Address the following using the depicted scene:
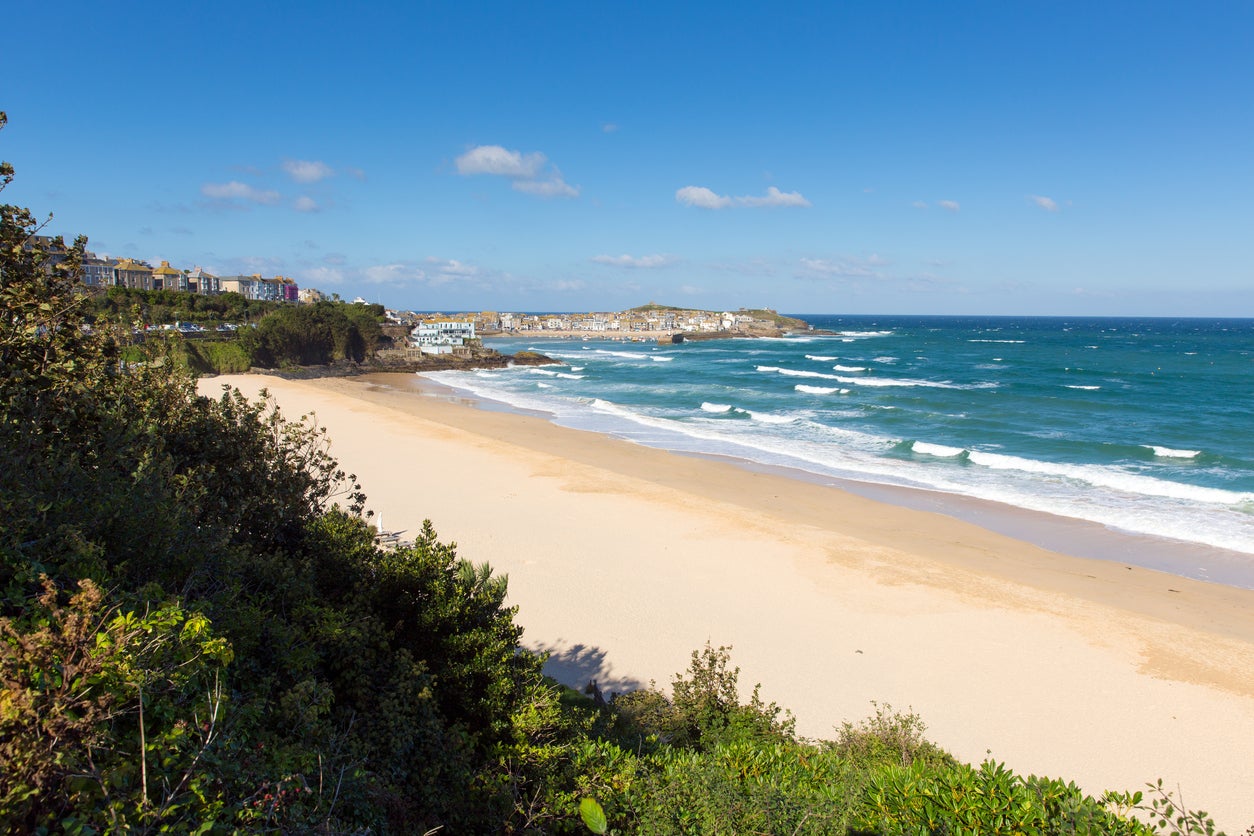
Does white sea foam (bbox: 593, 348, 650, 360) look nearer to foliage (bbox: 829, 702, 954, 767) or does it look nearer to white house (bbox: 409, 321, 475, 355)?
white house (bbox: 409, 321, 475, 355)

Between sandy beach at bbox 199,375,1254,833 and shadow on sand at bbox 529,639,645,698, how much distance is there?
0.03 metres

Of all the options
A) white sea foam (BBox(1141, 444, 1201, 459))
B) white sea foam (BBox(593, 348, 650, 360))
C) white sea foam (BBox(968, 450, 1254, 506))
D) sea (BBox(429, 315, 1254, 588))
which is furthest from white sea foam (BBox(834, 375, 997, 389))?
white sea foam (BBox(593, 348, 650, 360))

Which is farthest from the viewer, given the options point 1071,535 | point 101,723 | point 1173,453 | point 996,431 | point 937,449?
point 996,431

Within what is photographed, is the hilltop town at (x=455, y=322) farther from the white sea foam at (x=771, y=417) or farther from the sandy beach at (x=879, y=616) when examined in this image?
the sandy beach at (x=879, y=616)

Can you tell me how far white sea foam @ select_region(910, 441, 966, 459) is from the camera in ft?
81.9

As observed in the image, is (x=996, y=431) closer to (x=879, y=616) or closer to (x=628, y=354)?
(x=879, y=616)

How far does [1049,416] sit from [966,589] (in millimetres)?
23815

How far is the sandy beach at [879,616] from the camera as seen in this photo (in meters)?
8.30

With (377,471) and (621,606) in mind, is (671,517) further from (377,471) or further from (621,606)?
(377,471)

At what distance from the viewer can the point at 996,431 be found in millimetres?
28844

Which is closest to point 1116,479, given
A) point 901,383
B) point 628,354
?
point 901,383

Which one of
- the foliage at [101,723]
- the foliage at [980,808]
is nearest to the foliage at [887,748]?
the foliage at [980,808]

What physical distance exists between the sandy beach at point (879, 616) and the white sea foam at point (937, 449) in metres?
7.25

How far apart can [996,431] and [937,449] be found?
5.20m
